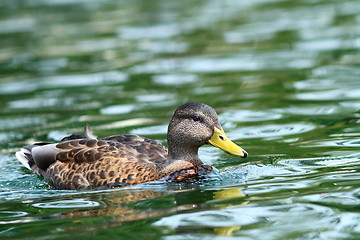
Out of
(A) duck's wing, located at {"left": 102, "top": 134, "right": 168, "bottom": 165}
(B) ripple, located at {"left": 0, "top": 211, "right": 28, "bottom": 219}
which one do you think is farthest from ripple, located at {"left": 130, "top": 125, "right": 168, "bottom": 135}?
(B) ripple, located at {"left": 0, "top": 211, "right": 28, "bottom": 219}

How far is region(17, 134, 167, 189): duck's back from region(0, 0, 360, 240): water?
0.24m

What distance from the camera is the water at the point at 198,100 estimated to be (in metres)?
7.18

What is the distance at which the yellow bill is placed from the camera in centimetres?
863

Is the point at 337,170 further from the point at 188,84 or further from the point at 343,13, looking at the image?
the point at 343,13

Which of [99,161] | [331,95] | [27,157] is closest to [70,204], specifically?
[99,161]

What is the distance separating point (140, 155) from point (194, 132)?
761mm

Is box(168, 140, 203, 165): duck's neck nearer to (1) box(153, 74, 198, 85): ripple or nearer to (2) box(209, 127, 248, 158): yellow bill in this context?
(2) box(209, 127, 248, 158): yellow bill

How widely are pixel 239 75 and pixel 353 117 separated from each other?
3.91 meters

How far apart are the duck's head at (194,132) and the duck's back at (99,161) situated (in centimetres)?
30

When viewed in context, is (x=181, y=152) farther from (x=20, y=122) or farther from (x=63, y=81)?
(x=63, y=81)

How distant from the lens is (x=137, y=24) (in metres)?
21.1

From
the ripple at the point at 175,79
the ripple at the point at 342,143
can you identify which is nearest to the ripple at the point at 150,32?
the ripple at the point at 175,79

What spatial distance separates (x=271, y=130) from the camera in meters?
11.3

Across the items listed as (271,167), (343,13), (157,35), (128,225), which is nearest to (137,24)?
(157,35)
